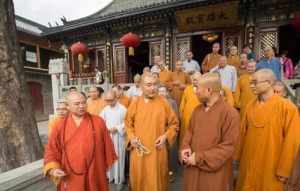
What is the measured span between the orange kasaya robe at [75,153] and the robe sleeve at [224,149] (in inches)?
43.1

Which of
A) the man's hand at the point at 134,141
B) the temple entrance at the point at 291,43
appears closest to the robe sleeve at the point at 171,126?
the man's hand at the point at 134,141

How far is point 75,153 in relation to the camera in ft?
8.27

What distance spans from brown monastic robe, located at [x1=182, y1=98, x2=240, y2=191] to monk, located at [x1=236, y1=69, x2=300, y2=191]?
35 cm

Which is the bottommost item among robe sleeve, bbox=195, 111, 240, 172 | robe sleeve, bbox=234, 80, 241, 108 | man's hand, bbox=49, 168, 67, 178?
man's hand, bbox=49, 168, 67, 178

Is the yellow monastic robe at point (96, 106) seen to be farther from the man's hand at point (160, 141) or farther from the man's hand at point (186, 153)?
the man's hand at point (186, 153)

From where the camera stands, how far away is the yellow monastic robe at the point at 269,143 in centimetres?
248

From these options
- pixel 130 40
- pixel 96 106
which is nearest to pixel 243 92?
pixel 96 106

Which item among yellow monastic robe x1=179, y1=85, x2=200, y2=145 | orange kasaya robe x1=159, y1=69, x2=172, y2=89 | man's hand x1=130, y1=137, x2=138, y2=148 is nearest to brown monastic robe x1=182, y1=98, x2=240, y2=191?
man's hand x1=130, y1=137, x2=138, y2=148

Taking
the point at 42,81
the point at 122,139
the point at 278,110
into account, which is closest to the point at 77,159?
the point at 122,139

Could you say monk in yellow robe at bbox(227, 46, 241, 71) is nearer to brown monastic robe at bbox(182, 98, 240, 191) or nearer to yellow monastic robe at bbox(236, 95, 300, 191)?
yellow monastic robe at bbox(236, 95, 300, 191)

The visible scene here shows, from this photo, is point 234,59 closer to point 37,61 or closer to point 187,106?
point 187,106

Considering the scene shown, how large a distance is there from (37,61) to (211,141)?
1991cm

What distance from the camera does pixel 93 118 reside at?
2711 millimetres

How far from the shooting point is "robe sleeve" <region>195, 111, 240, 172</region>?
2.34 meters
